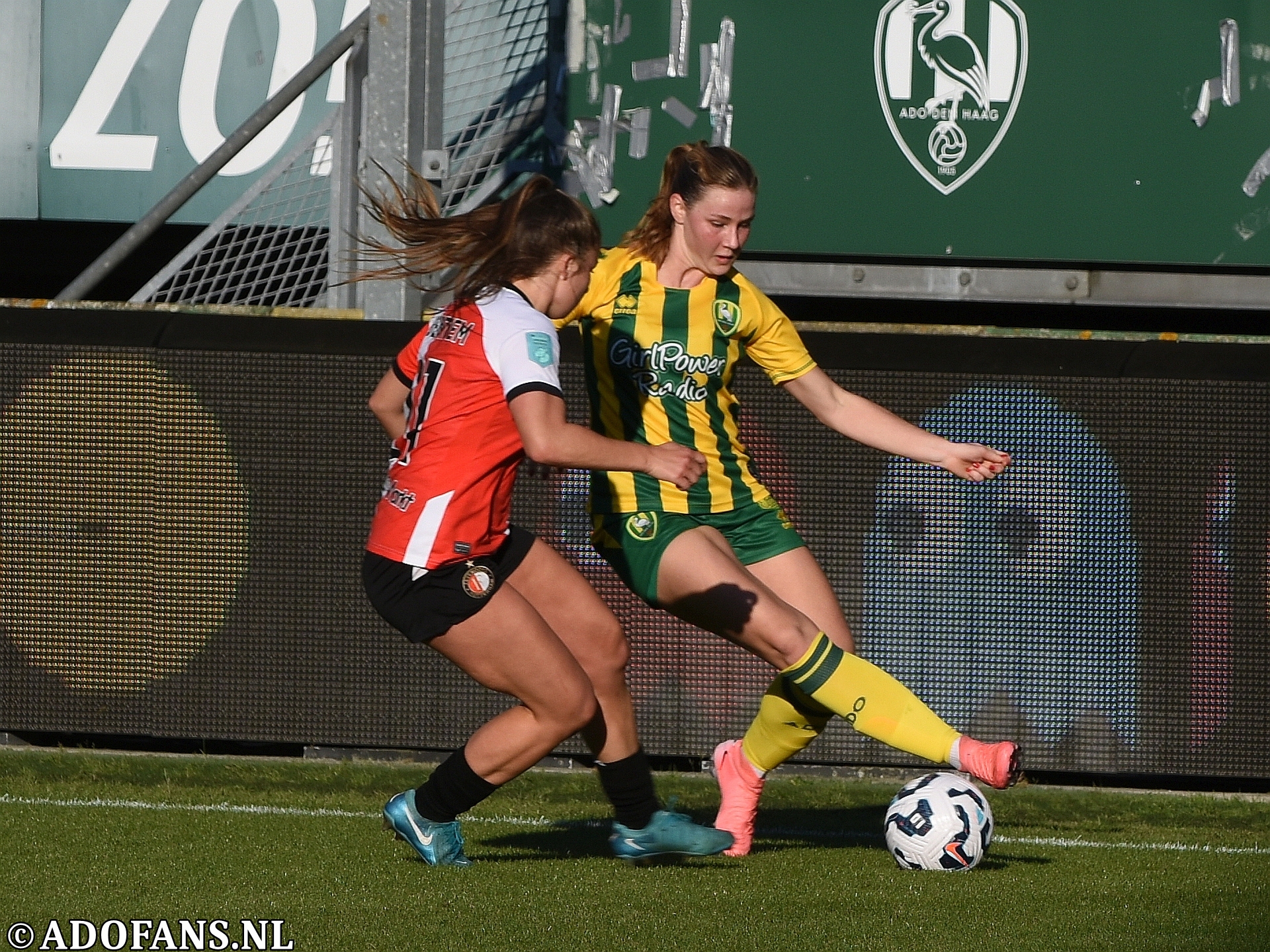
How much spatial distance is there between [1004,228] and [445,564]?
524cm

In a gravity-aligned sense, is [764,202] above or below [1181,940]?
above

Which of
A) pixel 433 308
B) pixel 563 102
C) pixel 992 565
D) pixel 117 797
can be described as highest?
pixel 563 102

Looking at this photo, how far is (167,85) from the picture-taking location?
32.4ft

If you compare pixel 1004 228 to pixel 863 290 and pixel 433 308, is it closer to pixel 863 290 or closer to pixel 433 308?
pixel 863 290

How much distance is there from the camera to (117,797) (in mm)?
6137

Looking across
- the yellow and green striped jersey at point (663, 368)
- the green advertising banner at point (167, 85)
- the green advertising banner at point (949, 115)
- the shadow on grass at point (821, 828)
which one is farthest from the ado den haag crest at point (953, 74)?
the yellow and green striped jersey at point (663, 368)

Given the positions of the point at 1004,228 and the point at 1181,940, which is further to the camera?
the point at 1004,228

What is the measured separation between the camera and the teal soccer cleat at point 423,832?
4707mm

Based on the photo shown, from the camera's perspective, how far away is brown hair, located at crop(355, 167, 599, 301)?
451 centimetres

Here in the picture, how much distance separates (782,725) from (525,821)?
1.20 metres

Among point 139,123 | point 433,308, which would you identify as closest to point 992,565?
point 433,308

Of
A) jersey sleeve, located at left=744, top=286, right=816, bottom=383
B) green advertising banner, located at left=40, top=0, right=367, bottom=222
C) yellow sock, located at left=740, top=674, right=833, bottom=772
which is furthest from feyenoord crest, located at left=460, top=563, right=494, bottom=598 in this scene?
green advertising banner, located at left=40, top=0, right=367, bottom=222

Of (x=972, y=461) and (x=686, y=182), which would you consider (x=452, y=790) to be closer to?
(x=972, y=461)

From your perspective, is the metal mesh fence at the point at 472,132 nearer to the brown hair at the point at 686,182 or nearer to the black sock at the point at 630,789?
the brown hair at the point at 686,182
